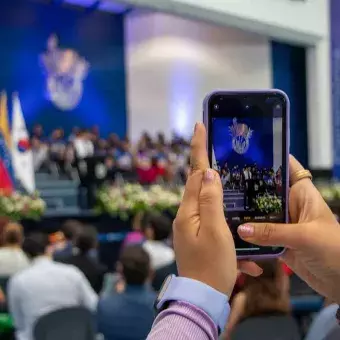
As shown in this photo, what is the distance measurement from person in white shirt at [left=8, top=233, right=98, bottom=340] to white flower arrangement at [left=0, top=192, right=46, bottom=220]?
4.08m

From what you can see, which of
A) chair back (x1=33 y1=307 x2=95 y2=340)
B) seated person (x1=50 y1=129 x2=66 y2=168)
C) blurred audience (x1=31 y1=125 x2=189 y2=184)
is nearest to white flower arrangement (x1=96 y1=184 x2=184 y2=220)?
blurred audience (x1=31 y1=125 x2=189 y2=184)

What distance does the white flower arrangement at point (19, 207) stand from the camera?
7.81 meters

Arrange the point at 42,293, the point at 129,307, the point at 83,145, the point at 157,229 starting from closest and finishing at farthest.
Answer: the point at 129,307, the point at 42,293, the point at 157,229, the point at 83,145

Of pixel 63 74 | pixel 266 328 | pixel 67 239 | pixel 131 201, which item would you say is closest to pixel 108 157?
pixel 131 201

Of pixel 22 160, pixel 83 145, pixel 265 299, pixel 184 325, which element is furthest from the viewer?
pixel 83 145

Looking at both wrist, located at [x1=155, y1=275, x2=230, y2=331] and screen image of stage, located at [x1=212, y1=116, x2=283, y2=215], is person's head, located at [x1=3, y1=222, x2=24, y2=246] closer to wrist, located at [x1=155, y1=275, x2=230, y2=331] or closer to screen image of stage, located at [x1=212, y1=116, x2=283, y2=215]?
screen image of stage, located at [x1=212, y1=116, x2=283, y2=215]

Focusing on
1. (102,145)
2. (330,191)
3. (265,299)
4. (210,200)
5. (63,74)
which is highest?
(63,74)

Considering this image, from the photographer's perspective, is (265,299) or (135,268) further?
(135,268)

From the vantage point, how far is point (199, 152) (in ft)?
2.75

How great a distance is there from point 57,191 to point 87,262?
A: 7.76 metres

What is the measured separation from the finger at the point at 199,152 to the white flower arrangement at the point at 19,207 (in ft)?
23.4

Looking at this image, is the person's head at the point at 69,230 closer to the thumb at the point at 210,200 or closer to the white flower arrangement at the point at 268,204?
the white flower arrangement at the point at 268,204

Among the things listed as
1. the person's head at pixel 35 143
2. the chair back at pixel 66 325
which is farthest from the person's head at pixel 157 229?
the person's head at pixel 35 143

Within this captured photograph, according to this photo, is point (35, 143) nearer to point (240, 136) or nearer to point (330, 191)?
point (330, 191)
